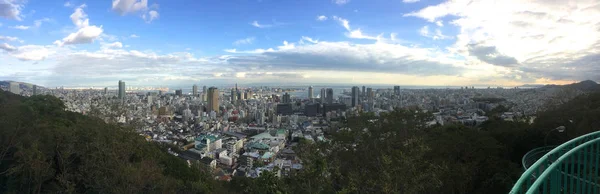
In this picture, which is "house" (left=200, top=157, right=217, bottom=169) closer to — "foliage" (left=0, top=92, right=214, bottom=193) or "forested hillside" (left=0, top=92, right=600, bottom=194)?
"forested hillside" (left=0, top=92, right=600, bottom=194)

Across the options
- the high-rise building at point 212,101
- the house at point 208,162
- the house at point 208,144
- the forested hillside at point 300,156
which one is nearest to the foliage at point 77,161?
the forested hillside at point 300,156

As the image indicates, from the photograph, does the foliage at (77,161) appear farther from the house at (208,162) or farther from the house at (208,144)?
the house at (208,144)

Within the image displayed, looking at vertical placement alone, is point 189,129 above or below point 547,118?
below

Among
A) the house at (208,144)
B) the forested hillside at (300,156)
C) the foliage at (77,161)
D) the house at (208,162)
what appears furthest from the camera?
the house at (208,144)

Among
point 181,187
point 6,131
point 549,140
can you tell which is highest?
point 6,131

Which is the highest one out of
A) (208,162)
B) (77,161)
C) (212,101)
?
(77,161)

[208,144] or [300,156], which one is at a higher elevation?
[300,156]

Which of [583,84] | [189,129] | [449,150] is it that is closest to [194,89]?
[189,129]

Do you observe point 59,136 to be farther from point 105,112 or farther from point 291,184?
point 291,184

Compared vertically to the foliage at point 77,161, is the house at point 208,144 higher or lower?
lower

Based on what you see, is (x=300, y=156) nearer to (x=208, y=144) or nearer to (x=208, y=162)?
(x=208, y=162)

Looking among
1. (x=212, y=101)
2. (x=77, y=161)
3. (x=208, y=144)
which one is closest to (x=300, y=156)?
(x=77, y=161)
